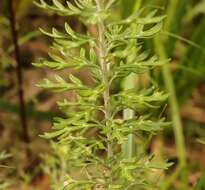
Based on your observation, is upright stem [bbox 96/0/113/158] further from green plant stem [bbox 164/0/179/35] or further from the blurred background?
green plant stem [bbox 164/0/179/35]

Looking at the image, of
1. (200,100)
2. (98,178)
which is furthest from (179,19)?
(98,178)

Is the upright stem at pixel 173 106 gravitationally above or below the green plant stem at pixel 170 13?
below

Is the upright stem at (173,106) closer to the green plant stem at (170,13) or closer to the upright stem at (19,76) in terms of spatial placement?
the green plant stem at (170,13)

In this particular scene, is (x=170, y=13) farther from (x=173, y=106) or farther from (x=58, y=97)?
(x=58, y=97)

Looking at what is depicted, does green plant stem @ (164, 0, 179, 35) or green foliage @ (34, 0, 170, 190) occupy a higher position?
green plant stem @ (164, 0, 179, 35)

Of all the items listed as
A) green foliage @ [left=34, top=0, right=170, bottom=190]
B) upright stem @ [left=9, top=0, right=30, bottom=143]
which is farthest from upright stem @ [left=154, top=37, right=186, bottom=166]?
green foliage @ [left=34, top=0, right=170, bottom=190]

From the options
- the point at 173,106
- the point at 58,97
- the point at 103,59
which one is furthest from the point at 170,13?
the point at 103,59

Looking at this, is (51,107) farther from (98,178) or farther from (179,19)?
(98,178)

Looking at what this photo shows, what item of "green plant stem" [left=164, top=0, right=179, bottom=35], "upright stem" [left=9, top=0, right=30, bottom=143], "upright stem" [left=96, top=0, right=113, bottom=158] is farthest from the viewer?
"green plant stem" [left=164, top=0, right=179, bottom=35]

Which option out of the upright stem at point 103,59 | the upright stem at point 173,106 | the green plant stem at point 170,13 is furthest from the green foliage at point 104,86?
the green plant stem at point 170,13
